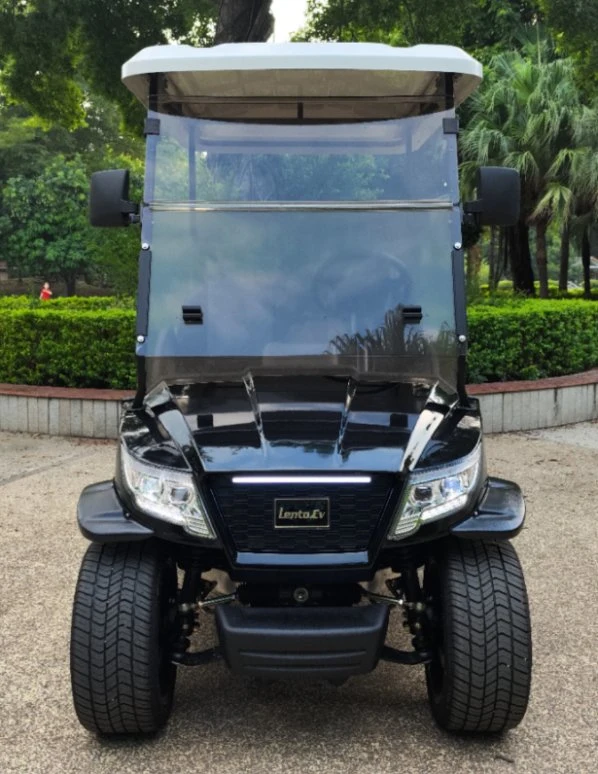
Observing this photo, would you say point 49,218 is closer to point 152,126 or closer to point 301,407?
point 152,126

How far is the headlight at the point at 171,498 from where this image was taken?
2.73 meters

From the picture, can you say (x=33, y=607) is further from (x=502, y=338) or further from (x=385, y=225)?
(x=502, y=338)

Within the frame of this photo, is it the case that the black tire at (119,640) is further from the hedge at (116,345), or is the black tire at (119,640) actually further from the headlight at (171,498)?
the hedge at (116,345)

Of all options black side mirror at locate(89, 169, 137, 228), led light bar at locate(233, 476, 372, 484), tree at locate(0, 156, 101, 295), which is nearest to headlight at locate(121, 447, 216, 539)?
led light bar at locate(233, 476, 372, 484)

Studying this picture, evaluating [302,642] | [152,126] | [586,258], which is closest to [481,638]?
[302,642]

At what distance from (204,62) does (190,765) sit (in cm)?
241

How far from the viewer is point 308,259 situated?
3.55 meters

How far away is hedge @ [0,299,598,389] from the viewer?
845 centimetres

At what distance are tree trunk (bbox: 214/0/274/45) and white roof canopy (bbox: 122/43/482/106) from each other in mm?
9088

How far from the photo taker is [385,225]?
11.7 ft

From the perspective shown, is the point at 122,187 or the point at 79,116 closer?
the point at 122,187

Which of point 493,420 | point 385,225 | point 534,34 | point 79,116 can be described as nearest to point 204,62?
point 385,225

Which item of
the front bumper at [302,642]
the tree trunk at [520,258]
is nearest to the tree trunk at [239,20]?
the front bumper at [302,642]

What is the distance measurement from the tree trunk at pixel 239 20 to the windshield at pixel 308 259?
9186 millimetres
